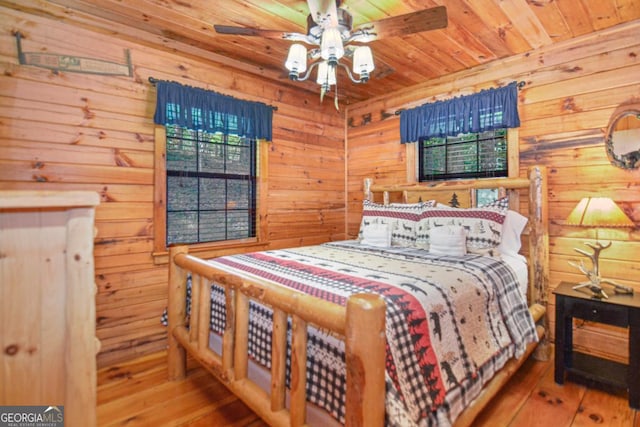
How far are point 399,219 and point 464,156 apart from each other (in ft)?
3.19

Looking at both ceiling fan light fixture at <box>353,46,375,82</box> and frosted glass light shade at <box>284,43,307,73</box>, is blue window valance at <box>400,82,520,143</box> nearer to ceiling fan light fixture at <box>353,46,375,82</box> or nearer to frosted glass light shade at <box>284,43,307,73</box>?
ceiling fan light fixture at <box>353,46,375,82</box>

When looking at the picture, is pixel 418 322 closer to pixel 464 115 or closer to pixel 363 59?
pixel 363 59

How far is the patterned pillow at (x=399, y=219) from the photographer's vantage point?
274cm

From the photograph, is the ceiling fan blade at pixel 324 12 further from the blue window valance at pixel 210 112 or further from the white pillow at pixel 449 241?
the white pillow at pixel 449 241

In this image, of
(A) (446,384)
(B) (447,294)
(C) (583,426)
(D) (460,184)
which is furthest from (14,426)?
(D) (460,184)

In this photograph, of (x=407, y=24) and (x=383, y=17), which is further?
(x=383, y=17)

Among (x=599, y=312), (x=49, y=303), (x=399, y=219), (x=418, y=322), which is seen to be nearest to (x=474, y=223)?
(x=399, y=219)

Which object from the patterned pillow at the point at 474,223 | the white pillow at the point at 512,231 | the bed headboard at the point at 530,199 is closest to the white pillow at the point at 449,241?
the patterned pillow at the point at 474,223

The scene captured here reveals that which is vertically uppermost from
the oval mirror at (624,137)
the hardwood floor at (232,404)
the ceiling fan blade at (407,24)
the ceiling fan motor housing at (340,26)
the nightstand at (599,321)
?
the ceiling fan motor housing at (340,26)

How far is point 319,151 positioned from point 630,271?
9.34 ft

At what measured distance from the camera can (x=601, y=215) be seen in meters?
2.02

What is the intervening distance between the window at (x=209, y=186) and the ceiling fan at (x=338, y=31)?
4.19 ft

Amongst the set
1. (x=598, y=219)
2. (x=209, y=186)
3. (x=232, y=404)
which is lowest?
(x=232, y=404)

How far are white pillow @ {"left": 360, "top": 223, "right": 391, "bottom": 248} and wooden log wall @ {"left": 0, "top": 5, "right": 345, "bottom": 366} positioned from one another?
1.71m
